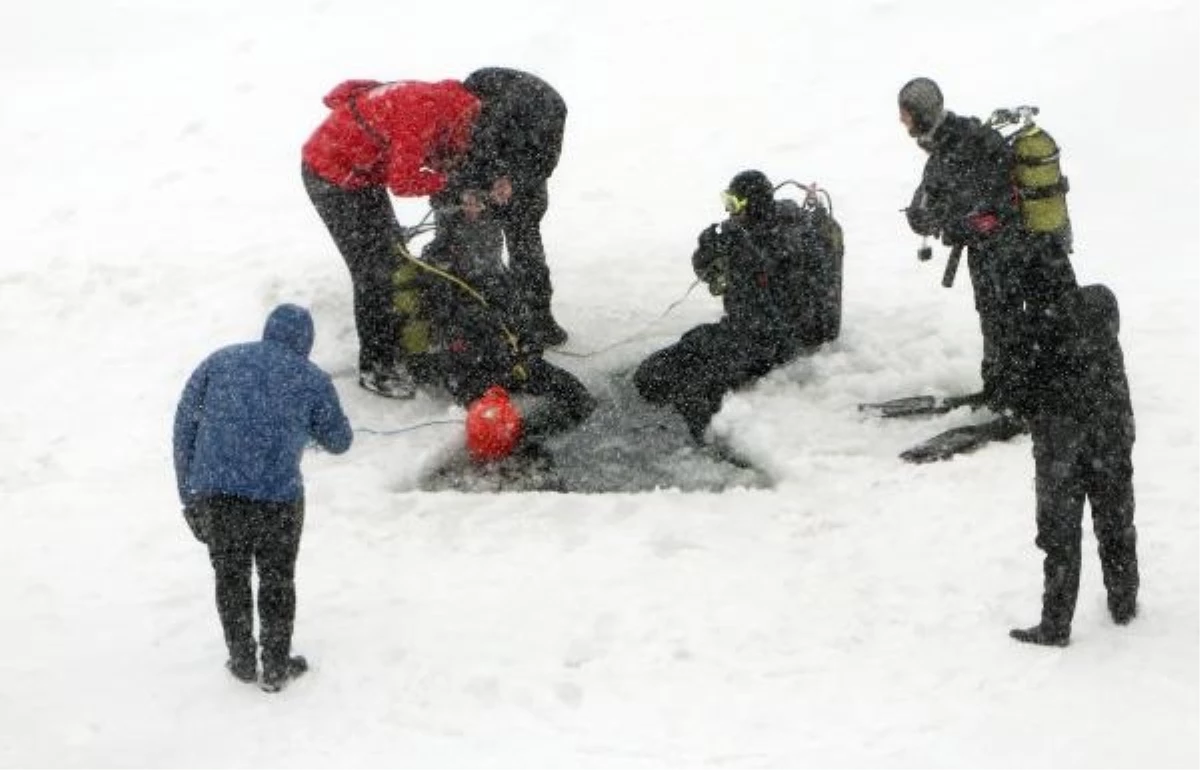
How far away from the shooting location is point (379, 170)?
31.7ft

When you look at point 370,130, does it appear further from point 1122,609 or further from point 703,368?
point 1122,609

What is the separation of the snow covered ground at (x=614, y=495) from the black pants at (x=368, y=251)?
1.17 feet

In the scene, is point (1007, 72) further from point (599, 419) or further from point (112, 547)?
point (112, 547)

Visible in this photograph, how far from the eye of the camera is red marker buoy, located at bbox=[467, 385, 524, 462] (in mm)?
9016

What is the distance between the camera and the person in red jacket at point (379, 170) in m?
9.28

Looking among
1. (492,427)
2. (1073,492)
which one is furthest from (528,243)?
(1073,492)

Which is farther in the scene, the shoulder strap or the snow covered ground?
the shoulder strap

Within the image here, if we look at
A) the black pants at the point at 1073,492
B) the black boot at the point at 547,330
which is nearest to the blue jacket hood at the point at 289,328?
the black pants at the point at 1073,492

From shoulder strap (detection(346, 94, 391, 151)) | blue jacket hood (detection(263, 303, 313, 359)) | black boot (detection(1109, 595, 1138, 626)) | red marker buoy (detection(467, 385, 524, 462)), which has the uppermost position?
shoulder strap (detection(346, 94, 391, 151))

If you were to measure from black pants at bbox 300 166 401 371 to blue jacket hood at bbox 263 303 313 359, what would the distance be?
323 centimetres

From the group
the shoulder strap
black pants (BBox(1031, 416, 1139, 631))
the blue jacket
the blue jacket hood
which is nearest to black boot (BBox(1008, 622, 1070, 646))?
black pants (BBox(1031, 416, 1139, 631))

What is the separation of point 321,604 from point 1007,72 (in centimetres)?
922

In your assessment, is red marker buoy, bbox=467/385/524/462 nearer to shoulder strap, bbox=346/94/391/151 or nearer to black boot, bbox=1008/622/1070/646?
shoulder strap, bbox=346/94/391/151

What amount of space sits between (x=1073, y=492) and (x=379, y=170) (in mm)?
5091
